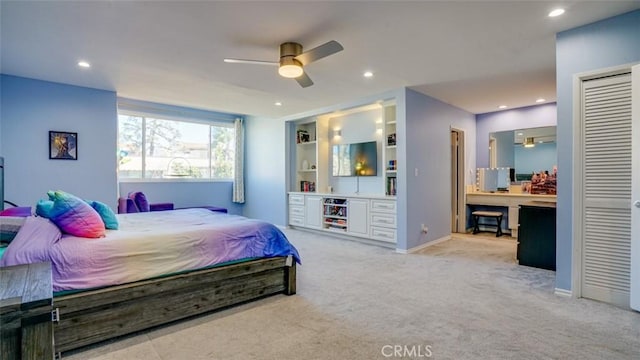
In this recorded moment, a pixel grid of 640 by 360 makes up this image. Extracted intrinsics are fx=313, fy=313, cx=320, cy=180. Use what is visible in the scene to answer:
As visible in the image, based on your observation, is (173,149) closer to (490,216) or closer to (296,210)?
(296,210)

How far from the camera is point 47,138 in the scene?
443 centimetres

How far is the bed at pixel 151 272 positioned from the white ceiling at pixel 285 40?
1772 mm

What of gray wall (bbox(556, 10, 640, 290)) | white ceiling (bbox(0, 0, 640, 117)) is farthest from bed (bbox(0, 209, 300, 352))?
gray wall (bbox(556, 10, 640, 290))

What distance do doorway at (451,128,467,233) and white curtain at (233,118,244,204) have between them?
482cm

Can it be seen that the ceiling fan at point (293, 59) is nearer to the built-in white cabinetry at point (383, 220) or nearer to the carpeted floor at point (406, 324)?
the carpeted floor at point (406, 324)

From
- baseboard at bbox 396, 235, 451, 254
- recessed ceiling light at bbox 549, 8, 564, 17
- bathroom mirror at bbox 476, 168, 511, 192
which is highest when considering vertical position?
recessed ceiling light at bbox 549, 8, 564, 17

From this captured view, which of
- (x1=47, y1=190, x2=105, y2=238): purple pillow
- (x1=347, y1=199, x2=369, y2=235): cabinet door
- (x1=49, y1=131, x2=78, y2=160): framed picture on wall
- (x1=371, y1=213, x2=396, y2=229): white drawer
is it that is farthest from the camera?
(x1=347, y1=199, x2=369, y2=235): cabinet door

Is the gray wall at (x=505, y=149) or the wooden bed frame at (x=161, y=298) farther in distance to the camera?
the gray wall at (x=505, y=149)

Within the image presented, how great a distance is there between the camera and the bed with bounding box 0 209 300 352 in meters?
1.99

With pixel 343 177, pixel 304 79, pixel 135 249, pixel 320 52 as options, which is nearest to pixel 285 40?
pixel 304 79

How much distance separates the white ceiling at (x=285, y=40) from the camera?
2496mm

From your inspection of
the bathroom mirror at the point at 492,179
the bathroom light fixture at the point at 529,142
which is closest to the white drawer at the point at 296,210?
the bathroom mirror at the point at 492,179

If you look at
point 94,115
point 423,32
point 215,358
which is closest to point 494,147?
point 423,32

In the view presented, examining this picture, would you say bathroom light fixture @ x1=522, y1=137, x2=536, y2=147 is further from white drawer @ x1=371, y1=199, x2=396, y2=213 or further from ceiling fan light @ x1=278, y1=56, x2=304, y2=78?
ceiling fan light @ x1=278, y1=56, x2=304, y2=78
